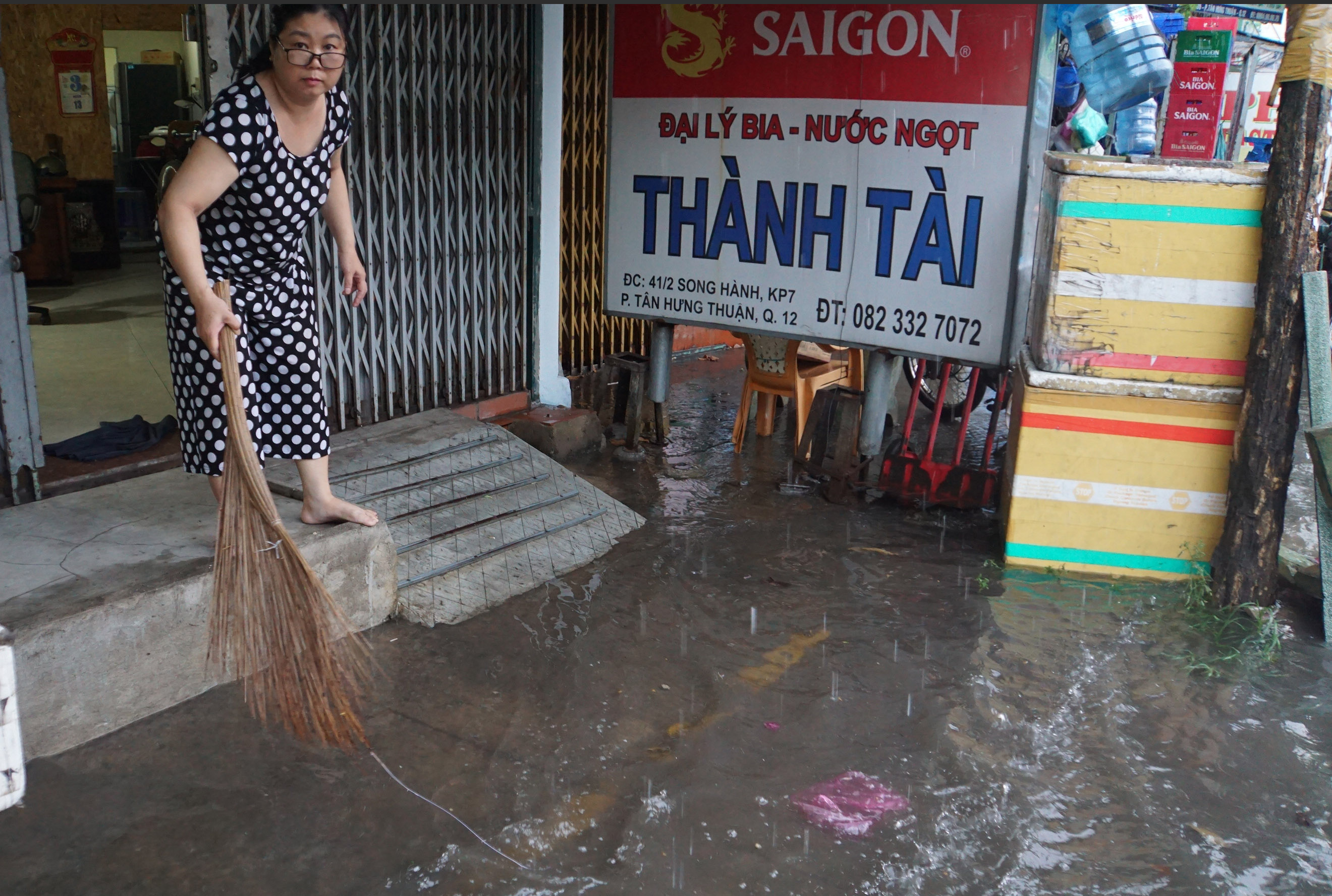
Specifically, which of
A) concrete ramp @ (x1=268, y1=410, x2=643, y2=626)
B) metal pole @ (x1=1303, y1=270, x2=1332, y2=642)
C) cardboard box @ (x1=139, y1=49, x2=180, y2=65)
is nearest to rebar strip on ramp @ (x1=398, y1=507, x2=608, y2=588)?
concrete ramp @ (x1=268, y1=410, x2=643, y2=626)

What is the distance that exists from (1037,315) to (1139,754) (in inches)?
84.9

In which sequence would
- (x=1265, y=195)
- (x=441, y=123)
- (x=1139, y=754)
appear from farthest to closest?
1. (x=441, y=123)
2. (x=1265, y=195)
3. (x=1139, y=754)

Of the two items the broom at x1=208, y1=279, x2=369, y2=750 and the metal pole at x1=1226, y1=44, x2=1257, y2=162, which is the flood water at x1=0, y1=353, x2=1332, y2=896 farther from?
the metal pole at x1=1226, y1=44, x2=1257, y2=162

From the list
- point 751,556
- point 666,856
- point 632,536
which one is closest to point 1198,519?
point 751,556

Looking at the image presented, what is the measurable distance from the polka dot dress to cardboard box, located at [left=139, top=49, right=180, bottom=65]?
13.2 m

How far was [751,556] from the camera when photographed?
4.89 meters

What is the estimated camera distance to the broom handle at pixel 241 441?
2.83 metres

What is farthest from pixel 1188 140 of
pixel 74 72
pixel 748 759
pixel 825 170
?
pixel 74 72

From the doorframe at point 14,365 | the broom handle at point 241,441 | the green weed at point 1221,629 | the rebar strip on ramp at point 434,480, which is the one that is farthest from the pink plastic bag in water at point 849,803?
the doorframe at point 14,365

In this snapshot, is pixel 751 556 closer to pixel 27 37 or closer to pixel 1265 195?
pixel 1265 195

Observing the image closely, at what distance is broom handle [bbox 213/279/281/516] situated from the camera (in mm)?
2826

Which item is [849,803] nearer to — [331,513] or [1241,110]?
[331,513]

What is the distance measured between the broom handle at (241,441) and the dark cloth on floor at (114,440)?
2.46 m

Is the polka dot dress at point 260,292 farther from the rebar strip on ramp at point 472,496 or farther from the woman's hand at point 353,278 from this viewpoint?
the rebar strip on ramp at point 472,496
